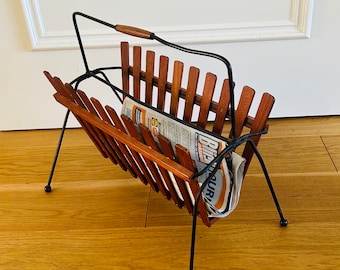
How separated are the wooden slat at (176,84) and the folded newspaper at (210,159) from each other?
0.05 meters

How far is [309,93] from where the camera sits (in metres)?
1.37

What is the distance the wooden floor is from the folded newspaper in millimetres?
172

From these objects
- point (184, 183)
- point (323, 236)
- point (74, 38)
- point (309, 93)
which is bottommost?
point (323, 236)

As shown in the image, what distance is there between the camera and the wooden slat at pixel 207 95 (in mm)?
877

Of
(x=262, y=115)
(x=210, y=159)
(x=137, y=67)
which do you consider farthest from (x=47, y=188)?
(x=262, y=115)

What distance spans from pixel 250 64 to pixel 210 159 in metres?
0.55

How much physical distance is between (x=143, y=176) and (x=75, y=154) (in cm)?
40

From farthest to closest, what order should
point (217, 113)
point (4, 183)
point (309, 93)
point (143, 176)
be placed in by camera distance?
point (309, 93), point (4, 183), point (143, 176), point (217, 113)

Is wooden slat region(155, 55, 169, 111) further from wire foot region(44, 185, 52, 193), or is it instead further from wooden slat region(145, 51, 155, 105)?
wire foot region(44, 185, 52, 193)

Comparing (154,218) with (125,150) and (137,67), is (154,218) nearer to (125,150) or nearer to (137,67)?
(125,150)

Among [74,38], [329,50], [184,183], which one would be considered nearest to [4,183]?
[74,38]

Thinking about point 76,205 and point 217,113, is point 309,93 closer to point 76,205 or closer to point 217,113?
point 217,113

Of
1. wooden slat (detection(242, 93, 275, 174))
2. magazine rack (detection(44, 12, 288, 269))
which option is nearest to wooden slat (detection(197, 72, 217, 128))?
magazine rack (detection(44, 12, 288, 269))

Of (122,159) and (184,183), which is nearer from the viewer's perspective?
(184,183)
